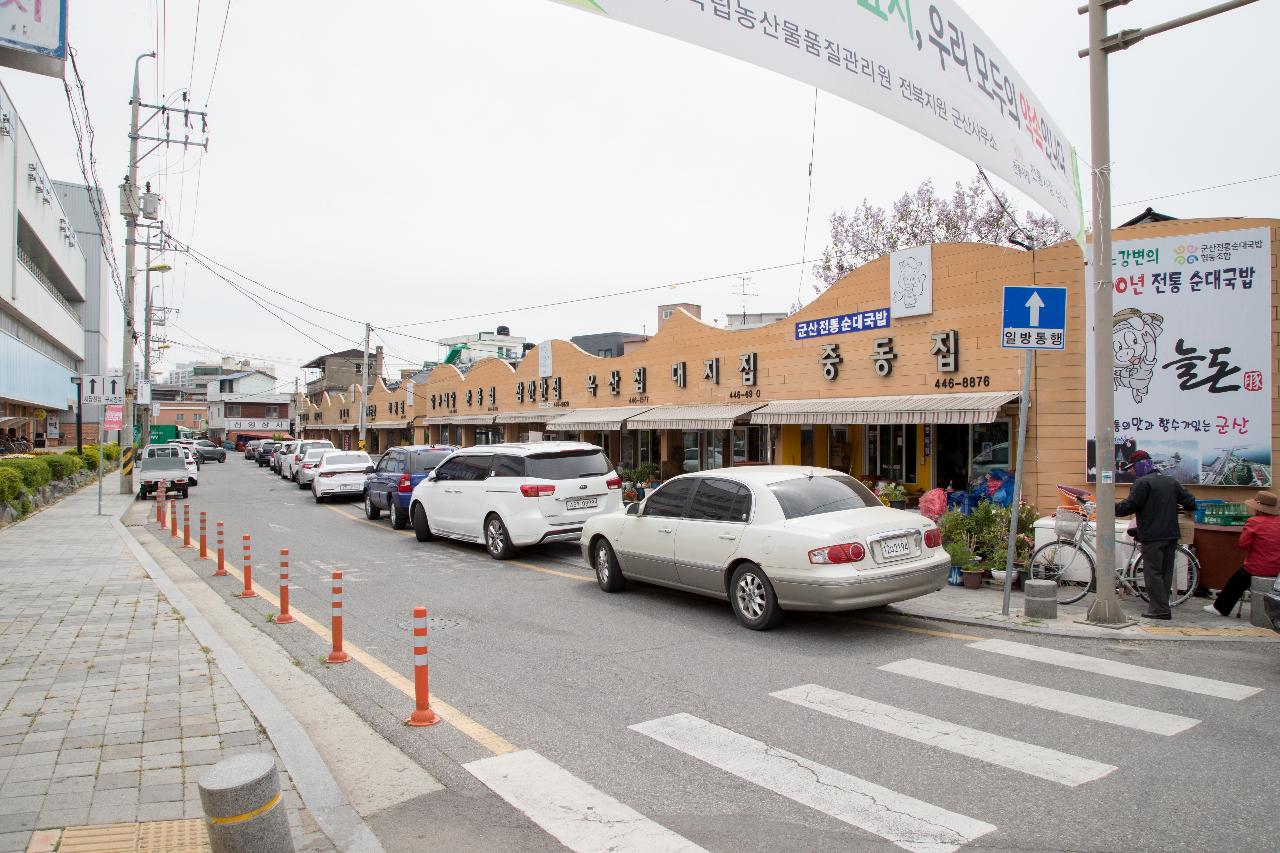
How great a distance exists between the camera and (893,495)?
1441 cm

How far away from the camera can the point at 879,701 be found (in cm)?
596

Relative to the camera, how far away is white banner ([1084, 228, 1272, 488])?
1081 centimetres

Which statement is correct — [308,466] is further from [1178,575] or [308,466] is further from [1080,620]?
[1178,575]

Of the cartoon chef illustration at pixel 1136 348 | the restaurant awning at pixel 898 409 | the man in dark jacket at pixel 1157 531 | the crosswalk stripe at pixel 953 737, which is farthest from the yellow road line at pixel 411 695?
the cartoon chef illustration at pixel 1136 348

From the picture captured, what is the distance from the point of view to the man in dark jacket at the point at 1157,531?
8355mm

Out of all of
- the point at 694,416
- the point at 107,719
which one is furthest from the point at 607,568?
the point at 694,416

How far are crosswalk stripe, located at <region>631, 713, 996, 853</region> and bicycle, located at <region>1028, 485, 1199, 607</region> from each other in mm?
5614

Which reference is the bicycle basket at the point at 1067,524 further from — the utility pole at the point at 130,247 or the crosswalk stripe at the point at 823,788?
the utility pole at the point at 130,247

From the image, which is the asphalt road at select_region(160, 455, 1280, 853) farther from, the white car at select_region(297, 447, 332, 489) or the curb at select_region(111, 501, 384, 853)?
the white car at select_region(297, 447, 332, 489)

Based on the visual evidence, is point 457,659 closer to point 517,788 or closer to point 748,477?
point 517,788

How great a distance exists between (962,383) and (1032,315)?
5980 millimetres

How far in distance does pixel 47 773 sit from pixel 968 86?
7926mm

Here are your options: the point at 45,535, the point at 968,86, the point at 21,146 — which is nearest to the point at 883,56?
the point at 968,86

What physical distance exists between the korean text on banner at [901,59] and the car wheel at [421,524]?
11.2 m
